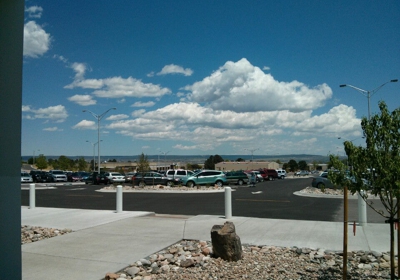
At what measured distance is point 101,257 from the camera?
8.62 metres

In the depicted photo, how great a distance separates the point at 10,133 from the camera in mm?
5555

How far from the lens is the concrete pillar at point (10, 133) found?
17.8ft

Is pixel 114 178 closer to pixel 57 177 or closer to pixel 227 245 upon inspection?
pixel 57 177

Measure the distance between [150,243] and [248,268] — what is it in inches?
124

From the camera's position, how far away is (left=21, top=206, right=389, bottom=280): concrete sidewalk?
26.3ft

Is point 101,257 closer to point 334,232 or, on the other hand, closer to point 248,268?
point 248,268

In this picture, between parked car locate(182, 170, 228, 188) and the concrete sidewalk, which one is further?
parked car locate(182, 170, 228, 188)

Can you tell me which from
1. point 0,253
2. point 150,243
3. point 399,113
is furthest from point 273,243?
point 0,253

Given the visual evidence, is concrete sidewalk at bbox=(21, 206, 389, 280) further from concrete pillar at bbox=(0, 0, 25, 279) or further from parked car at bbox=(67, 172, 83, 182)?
parked car at bbox=(67, 172, 83, 182)

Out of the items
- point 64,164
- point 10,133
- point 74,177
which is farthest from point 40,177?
point 10,133

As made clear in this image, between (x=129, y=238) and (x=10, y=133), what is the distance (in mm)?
5798

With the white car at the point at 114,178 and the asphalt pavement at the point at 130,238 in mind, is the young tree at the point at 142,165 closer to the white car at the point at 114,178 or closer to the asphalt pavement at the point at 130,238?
the white car at the point at 114,178

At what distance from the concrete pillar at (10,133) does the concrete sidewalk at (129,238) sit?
2.03 meters

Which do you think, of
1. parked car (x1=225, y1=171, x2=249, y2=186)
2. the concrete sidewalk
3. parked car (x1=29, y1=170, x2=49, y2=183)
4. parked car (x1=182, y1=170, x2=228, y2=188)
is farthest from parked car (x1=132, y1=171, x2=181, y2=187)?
parked car (x1=29, y1=170, x2=49, y2=183)
